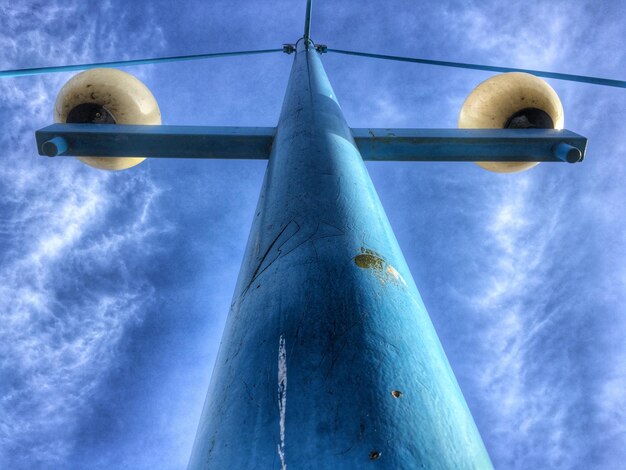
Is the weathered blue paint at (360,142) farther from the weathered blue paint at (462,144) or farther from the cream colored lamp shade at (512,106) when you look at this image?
the cream colored lamp shade at (512,106)

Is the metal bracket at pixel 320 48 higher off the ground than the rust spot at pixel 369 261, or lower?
higher

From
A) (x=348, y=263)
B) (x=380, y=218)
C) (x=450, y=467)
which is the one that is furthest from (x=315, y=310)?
(x=380, y=218)

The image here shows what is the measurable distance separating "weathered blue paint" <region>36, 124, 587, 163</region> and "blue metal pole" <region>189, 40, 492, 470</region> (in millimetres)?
2245

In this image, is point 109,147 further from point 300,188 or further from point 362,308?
point 362,308

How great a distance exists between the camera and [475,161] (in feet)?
17.0

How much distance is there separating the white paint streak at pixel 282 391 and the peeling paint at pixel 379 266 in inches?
19.5

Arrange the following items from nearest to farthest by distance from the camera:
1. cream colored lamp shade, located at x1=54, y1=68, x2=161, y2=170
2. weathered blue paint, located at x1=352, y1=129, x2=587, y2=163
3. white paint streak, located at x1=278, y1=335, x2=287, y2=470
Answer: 1. white paint streak, located at x1=278, y1=335, x2=287, y2=470
2. weathered blue paint, located at x1=352, y1=129, x2=587, y2=163
3. cream colored lamp shade, located at x1=54, y1=68, x2=161, y2=170

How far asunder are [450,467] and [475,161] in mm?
4109

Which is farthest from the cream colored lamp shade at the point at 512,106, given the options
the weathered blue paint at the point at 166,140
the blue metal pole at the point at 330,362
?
the blue metal pole at the point at 330,362

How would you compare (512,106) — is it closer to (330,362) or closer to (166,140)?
(166,140)

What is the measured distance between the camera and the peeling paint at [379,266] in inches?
83.9

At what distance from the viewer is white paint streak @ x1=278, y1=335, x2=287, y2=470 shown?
1.45 meters

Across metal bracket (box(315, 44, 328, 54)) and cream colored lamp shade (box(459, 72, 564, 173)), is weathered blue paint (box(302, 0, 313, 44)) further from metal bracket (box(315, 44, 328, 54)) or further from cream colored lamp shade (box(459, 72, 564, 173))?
cream colored lamp shade (box(459, 72, 564, 173))

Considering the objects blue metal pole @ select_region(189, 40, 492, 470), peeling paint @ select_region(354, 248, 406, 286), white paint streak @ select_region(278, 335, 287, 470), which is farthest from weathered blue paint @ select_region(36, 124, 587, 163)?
white paint streak @ select_region(278, 335, 287, 470)
